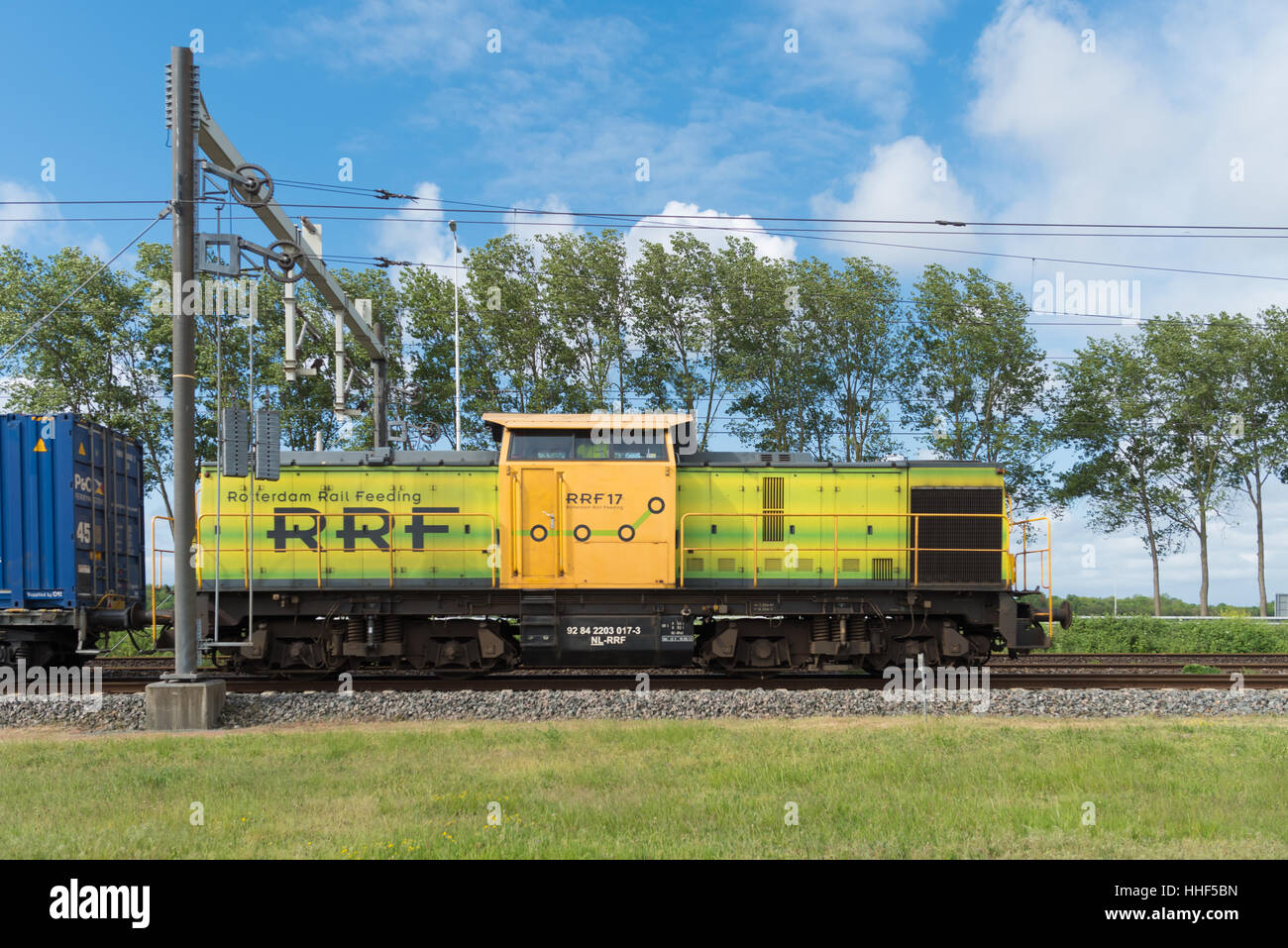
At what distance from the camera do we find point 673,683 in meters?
13.8

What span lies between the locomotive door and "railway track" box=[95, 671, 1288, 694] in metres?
1.80

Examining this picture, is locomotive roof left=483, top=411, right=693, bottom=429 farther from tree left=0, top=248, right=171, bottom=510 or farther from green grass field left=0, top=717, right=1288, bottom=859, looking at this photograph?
tree left=0, top=248, right=171, bottom=510

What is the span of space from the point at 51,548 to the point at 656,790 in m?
11.2

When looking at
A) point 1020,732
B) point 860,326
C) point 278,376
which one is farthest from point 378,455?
point 860,326

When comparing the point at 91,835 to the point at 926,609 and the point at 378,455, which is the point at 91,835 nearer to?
the point at 378,455

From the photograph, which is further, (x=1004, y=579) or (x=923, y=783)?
(x=1004, y=579)

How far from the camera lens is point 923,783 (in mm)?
7367

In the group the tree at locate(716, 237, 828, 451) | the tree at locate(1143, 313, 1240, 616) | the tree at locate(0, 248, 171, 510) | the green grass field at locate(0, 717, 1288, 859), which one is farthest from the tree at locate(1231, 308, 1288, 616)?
the tree at locate(0, 248, 171, 510)

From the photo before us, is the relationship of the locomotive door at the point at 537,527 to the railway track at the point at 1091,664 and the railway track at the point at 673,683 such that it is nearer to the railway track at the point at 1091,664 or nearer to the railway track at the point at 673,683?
the railway track at the point at 673,683

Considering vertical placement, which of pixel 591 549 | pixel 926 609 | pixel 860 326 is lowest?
pixel 926 609

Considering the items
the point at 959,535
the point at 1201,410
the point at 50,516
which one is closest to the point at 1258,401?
the point at 1201,410

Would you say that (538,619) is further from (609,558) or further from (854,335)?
(854,335)

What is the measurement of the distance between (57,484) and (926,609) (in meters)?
13.7

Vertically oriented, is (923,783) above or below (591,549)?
below
